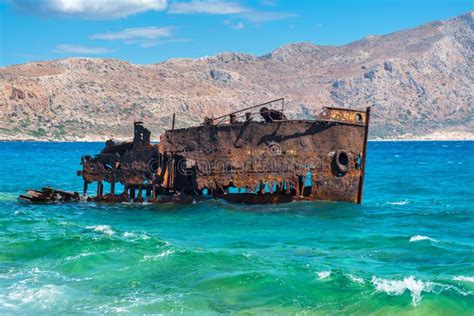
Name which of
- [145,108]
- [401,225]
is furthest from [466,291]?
[145,108]

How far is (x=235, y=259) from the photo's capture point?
637 inches

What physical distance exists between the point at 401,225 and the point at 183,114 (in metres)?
161

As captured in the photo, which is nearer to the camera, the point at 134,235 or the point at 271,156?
the point at 134,235

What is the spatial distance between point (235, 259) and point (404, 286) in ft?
13.7

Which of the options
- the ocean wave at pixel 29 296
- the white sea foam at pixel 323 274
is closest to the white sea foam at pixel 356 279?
the white sea foam at pixel 323 274

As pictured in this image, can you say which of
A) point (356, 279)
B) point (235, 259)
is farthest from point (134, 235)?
point (356, 279)

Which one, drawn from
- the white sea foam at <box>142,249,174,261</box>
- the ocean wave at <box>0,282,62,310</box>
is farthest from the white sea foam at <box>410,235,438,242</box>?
the ocean wave at <box>0,282,62,310</box>

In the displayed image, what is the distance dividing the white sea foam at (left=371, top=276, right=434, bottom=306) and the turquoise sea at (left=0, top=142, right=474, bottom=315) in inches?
0.9

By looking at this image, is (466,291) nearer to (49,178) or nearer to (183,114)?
(49,178)

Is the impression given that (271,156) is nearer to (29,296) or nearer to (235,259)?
(235,259)

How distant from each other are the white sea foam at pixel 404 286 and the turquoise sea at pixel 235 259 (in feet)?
0.08

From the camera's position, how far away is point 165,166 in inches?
954

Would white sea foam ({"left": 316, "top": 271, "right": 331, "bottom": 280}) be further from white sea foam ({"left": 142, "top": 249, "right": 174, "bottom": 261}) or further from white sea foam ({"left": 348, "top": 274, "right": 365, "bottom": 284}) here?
white sea foam ({"left": 142, "top": 249, "right": 174, "bottom": 261})

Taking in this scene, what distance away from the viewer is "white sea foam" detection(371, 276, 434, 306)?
43.7ft
